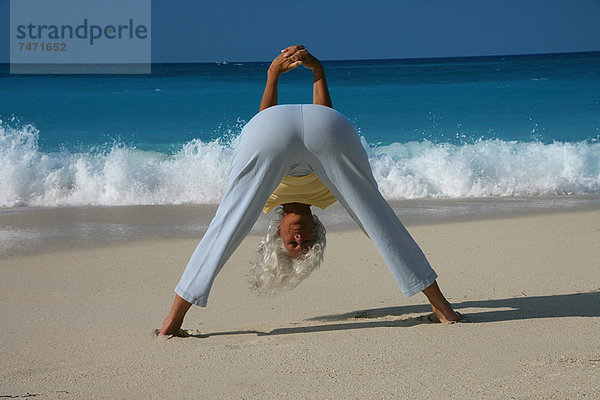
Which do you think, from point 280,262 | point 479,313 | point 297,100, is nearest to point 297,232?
point 280,262

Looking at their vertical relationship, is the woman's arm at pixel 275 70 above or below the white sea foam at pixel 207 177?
above

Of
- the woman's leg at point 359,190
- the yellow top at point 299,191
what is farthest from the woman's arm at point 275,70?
the yellow top at point 299,191

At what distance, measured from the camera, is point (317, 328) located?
381cm

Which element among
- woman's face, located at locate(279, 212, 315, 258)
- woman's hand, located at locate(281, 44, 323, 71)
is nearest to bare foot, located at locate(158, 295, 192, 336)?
woman's face, located at locate(279, 212, 315, 258)

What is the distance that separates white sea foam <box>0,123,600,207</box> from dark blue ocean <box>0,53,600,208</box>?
0.07ft

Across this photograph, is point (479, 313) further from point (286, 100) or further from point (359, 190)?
point (286, 100)

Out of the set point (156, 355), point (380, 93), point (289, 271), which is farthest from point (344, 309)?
point (380, 93)

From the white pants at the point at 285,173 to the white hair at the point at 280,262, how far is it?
34 centimetres

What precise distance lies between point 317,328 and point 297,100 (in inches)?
712

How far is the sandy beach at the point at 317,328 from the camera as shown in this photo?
287 centimetres

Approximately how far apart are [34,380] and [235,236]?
3.83 ft

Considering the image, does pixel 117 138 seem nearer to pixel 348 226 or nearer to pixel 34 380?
pixel 348 226

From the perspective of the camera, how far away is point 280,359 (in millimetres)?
3211

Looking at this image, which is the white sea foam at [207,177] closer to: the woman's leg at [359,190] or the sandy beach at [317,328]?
the sandy beach at [317,328]
